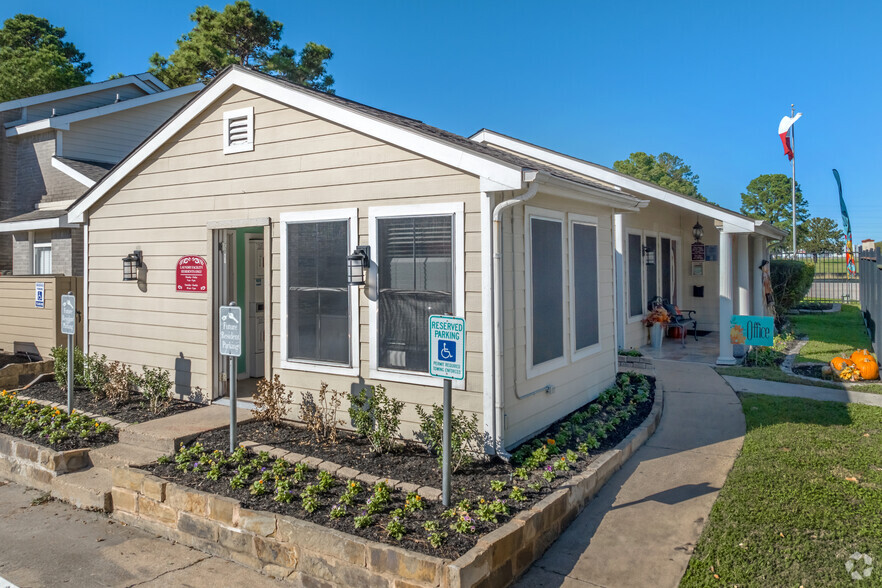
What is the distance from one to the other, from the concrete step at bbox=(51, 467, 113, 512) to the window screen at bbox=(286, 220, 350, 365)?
1.97m

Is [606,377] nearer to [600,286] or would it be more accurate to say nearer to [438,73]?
[600,286]

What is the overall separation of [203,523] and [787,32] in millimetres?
16981

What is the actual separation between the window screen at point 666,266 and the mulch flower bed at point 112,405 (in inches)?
379

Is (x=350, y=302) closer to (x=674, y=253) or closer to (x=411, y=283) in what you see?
(x=411, y=283)

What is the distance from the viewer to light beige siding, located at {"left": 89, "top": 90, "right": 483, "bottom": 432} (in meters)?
5.08

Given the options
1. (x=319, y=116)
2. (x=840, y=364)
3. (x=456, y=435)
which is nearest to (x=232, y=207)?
(x=319, y=116)

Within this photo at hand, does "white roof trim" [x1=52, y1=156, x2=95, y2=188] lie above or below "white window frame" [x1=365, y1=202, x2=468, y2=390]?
above

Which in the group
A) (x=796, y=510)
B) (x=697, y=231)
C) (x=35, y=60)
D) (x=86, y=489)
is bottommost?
(x=86, y=489)

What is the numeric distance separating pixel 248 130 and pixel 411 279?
2685mm

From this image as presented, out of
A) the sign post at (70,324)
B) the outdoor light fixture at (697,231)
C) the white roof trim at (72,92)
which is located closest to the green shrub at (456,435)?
the sign post at (70,324)

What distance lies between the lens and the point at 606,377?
7207 millimetres

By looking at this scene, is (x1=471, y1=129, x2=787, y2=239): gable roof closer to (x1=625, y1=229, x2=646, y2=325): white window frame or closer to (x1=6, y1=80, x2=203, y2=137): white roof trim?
(x1=625, y1=229, x2=646, y2=325): white window frame

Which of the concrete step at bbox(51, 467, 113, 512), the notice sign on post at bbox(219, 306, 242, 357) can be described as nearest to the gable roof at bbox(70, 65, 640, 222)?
the notice sign on post at bbox(219, 306, 242, 357)

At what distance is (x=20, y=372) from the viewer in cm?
819
